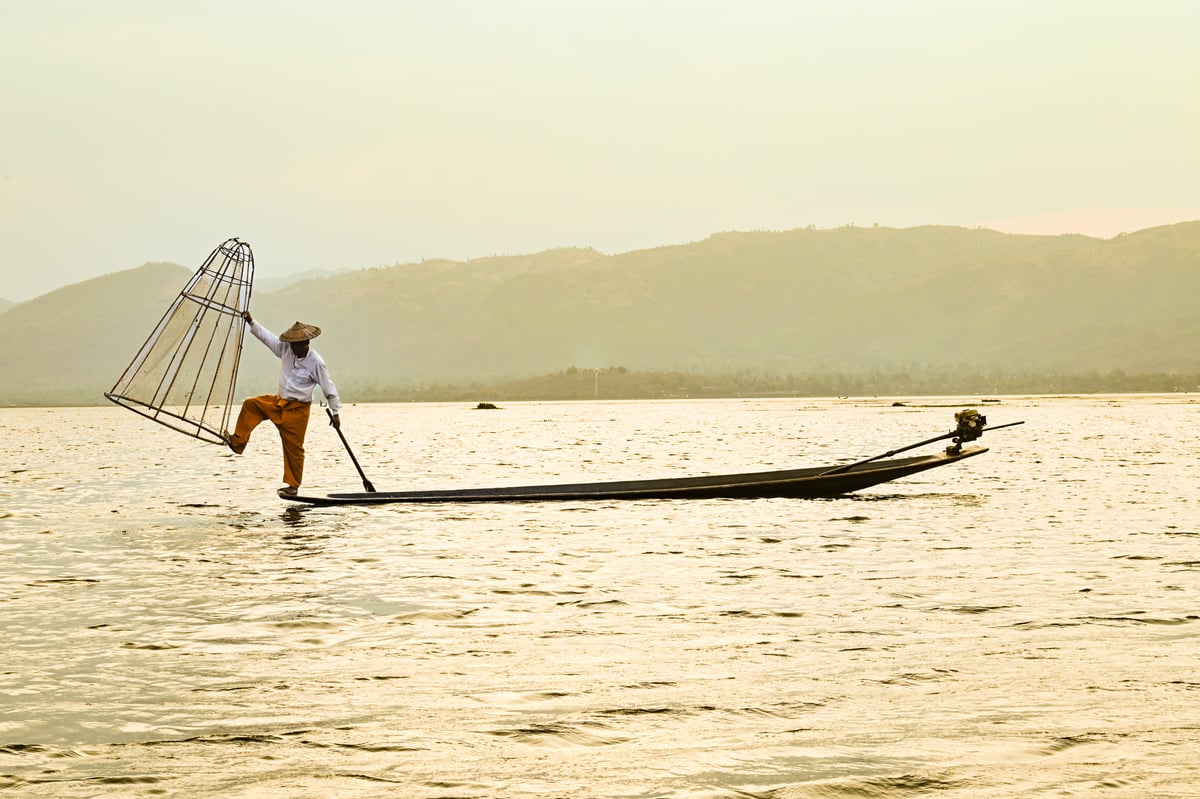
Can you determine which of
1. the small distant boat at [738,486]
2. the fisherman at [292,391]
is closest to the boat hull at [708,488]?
the small distant boat at [738,486]

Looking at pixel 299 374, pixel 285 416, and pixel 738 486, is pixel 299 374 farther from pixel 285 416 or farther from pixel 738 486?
pixel 738 486

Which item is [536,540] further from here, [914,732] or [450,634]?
[914,732]

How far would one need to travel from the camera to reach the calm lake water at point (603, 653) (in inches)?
216

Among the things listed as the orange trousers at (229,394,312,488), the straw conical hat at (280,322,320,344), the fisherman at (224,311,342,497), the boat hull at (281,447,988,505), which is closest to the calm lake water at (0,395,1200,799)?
the boat hull at (281,447,988,505)

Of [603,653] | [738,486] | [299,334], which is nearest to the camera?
[603,653]

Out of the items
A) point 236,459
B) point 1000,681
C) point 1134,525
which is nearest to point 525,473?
point 236,459

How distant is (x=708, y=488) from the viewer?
61.4 feet

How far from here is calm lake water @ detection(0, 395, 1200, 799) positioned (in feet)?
18.0

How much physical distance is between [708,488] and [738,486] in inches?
16.6

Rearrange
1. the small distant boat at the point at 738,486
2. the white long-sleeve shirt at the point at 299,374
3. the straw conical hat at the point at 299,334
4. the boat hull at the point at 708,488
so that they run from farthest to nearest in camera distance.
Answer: the small distant boat at the point at 738,486 < the boat hull at the point at 708,488 < the white long-sleeve shirt at the point at 299,374 < the straw conical hat at the point at 299,334

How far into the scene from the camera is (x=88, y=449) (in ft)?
146

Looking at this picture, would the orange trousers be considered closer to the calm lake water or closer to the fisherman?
the fisherman

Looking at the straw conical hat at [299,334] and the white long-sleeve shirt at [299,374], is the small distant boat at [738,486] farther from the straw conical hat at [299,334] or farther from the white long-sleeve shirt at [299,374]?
the straw conical hat at [299,334]

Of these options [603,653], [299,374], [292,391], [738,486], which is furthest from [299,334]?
[603,653]
